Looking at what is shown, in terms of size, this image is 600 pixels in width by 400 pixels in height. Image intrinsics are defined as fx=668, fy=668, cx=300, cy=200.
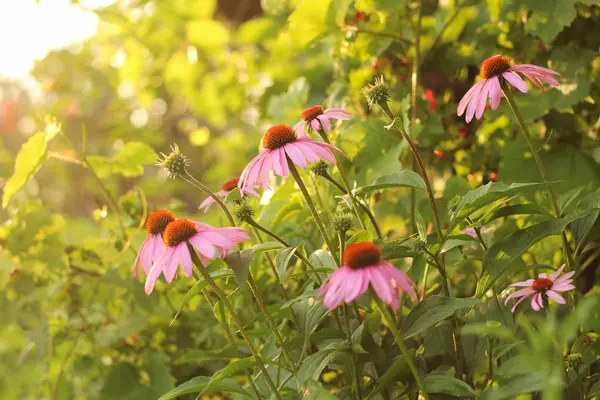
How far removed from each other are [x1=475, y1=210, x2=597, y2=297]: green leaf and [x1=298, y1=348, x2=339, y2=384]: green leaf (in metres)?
0.17

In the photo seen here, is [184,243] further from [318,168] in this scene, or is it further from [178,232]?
[318,168]

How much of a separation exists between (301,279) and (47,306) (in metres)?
0.66

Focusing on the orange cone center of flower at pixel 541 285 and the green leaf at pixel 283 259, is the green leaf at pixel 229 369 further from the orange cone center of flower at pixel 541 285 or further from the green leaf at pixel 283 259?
the orange cone center of flower at pixel 541 285

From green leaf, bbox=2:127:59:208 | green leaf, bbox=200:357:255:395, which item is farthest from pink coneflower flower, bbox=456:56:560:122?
green leaf, bbox=2:127:59:208

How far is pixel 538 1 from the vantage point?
1057 mm

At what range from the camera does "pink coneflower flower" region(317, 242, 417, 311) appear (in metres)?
0.52

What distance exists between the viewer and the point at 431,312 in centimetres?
66

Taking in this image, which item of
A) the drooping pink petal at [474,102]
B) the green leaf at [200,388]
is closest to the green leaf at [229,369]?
the green leaf at [200,388]

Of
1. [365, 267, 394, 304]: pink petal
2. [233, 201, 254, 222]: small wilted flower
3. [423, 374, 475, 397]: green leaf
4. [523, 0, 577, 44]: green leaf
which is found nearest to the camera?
[365, 267, 394, 304]: pink petal

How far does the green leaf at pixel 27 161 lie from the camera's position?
1068 mm

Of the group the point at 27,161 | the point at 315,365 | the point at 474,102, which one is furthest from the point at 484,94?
the point at 27,161

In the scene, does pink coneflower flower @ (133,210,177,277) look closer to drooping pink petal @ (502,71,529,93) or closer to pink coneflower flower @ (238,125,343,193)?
pink coneflower flower @ (238,125,343,193)

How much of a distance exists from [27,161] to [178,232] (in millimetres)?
562

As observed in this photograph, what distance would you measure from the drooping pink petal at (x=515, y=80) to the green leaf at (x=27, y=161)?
708 mm
